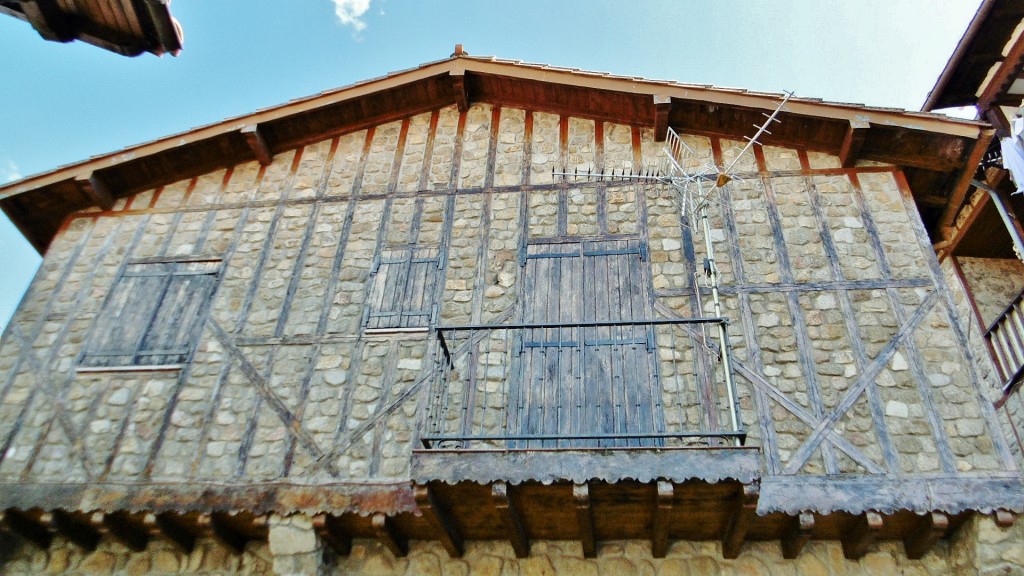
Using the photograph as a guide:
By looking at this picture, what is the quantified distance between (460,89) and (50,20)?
18.2 ft

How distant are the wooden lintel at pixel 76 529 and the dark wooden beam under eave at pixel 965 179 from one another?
9.98 metres

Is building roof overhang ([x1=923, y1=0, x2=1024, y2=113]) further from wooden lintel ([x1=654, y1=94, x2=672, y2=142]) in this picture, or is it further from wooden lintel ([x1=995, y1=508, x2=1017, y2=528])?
wooden lintel ([x1=995, y1=508, x2=1017, y2=528])

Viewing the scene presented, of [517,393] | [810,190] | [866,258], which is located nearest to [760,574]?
[517,393]

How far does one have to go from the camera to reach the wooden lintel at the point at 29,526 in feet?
24.7

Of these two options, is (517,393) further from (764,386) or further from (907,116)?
(907,116)

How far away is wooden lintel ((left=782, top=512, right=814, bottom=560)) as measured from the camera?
6488mm

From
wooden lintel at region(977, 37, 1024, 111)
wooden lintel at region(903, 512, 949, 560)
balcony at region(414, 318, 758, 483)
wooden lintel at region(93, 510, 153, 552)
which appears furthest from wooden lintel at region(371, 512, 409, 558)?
wooden lintel at region(977, 37, 1024, 111)

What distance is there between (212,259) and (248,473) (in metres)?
3.02

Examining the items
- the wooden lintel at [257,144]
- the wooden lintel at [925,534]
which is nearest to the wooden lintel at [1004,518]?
the wooden lintel at [925,534]

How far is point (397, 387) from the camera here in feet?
25.9

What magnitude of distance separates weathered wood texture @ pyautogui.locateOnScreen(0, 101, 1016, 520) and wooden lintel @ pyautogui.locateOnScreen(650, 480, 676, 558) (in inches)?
25.3

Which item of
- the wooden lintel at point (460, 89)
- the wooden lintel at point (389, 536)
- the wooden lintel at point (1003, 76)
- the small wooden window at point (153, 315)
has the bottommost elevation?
the wooden lintel at point (389, 536)

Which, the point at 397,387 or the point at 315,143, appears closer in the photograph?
the point at 397,387

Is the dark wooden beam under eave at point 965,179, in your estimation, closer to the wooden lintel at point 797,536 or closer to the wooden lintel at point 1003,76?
the wooden lintel at point 1003,76
